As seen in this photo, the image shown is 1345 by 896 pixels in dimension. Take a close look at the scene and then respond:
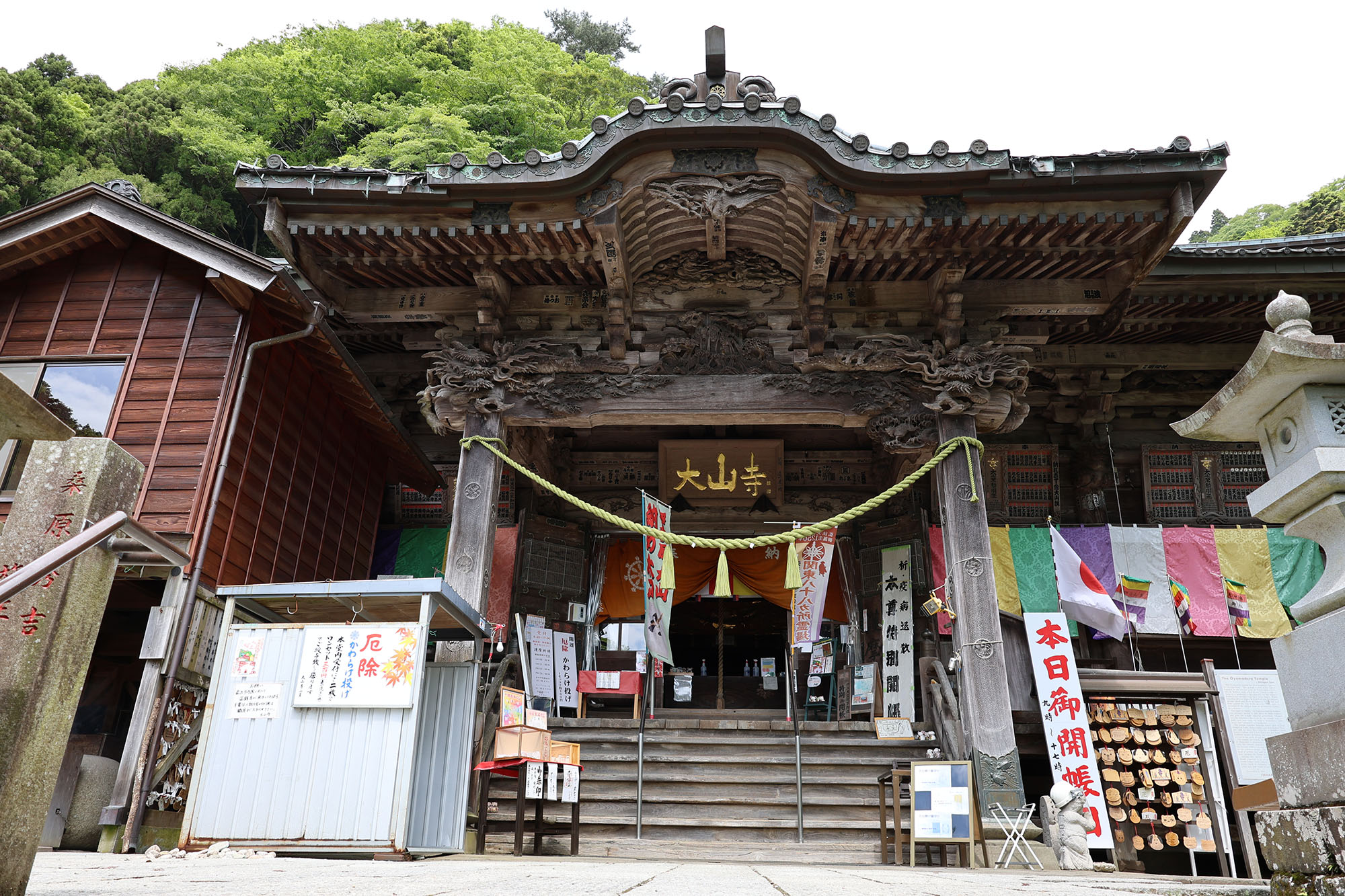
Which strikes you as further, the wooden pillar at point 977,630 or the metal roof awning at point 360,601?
the wooden pillar at point 977,630

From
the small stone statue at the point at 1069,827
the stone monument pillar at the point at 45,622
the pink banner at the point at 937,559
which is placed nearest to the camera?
the stone monument pillar at the point at 45,622

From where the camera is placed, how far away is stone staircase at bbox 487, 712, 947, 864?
8.08 meters

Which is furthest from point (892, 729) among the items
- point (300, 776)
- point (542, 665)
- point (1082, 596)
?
point (300, 776)

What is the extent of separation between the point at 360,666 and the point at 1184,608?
34.3ft

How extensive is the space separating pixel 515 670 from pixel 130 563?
17.4 ft

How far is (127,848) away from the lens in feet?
23.6

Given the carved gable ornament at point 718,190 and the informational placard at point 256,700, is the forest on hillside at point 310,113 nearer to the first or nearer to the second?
the carved gable ornament at point 718,190

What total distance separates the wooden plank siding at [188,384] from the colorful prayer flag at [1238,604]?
12.2 meters

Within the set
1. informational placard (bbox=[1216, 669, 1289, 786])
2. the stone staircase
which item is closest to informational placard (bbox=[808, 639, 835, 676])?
the stone staircase

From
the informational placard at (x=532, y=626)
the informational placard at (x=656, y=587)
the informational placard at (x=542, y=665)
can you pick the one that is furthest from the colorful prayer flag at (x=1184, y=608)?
the informational placard at (x=532, y=626)

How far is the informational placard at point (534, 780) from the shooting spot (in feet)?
24.5

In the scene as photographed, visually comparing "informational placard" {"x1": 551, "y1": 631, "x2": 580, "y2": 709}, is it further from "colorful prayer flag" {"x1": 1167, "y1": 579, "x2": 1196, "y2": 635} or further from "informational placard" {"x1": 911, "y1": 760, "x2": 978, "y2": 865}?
"colorful prayer flag" {"x1": 1167, "y1": 579, "x2": 1196, "y2": 635}

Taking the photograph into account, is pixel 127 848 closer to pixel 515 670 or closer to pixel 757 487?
pixel 515 670

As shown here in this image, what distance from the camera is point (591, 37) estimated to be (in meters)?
35.2
